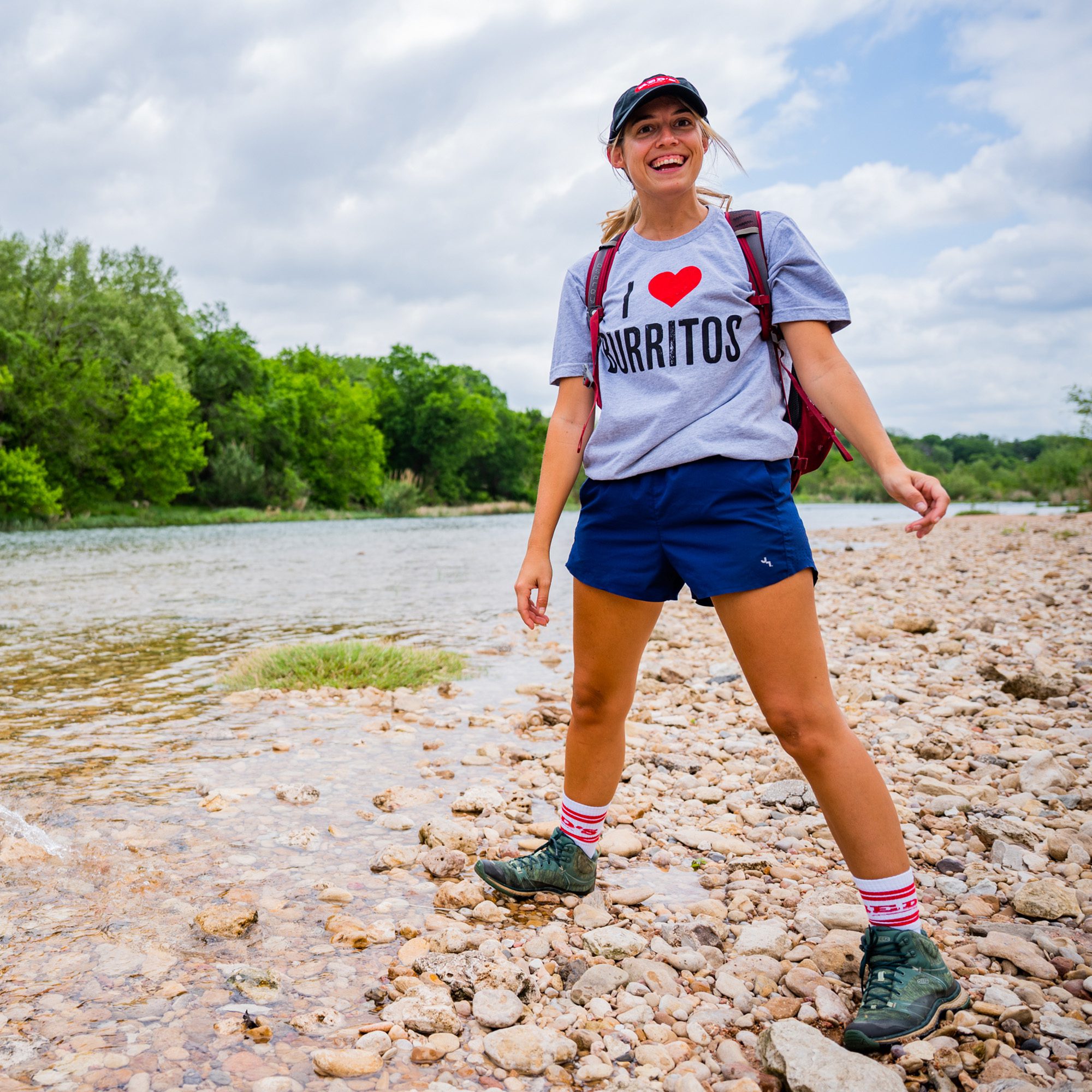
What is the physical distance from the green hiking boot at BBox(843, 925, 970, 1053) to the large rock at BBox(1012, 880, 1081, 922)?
0.54m

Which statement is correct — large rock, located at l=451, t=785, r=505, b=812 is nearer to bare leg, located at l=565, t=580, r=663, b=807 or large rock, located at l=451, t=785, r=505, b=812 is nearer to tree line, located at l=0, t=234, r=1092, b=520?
bare leg, located at l=565, t=580, r=663, b=807

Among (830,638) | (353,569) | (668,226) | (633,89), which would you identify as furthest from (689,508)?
(353,569)

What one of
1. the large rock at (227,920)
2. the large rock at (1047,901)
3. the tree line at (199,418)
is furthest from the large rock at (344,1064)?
the tree line at (199,418)

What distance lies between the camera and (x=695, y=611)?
9.55m

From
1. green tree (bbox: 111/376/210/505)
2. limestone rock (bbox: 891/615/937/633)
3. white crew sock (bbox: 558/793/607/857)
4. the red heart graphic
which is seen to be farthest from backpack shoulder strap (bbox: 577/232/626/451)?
green tree (bbox: 111/376/210/505)

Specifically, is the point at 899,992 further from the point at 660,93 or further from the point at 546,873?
the point at 660,93

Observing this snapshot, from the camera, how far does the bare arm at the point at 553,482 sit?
2.37 meters

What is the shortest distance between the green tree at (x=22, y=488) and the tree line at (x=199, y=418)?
6cm

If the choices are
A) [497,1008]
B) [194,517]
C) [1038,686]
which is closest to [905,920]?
[497,1008]

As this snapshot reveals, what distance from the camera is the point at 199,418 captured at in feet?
164

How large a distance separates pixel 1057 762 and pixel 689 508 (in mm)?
2417

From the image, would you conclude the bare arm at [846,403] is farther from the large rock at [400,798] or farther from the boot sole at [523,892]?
the large rock at [400,798]

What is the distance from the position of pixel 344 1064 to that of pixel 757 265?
2094 mm

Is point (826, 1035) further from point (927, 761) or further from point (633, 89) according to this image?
point (633, 89)
